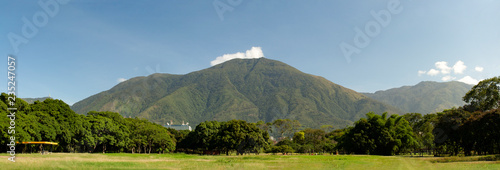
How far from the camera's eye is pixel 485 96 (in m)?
53.0

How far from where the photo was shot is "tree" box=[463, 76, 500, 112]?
51125mm

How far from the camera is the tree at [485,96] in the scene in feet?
168

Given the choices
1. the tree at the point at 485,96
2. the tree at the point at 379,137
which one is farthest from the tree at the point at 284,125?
the tree at the point at 485,96

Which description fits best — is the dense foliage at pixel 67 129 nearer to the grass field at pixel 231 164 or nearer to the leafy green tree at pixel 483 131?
the grass field at pixel 231 164

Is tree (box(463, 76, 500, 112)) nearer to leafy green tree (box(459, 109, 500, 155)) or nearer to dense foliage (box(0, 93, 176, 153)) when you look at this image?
leafy green tree (box(459, 109, 500, 155))

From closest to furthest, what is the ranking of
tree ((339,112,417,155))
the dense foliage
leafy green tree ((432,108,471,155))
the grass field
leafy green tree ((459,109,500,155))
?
the grass field < leafy green tree ((459,109,500,155)) < the dense foliage < leafy green tree ((432,108,471,155)) < tree ((339,112,417,155))

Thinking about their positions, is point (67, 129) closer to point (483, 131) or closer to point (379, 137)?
point (379, 137)

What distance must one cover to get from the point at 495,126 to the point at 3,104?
237 feet

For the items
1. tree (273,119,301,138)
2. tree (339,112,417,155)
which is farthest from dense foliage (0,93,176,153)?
tree (273,119,301,138)

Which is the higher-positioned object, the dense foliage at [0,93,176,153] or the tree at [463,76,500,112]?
the tree at [463,76,500,112]

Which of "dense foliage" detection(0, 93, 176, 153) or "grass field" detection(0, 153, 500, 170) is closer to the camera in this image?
"grass field" detection(0, 153, 500, 170)

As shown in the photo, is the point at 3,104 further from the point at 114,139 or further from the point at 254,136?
the point at 254,136

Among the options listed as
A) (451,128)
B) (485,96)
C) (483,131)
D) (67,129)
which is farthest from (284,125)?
(483,131)

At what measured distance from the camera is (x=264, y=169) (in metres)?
24.1
